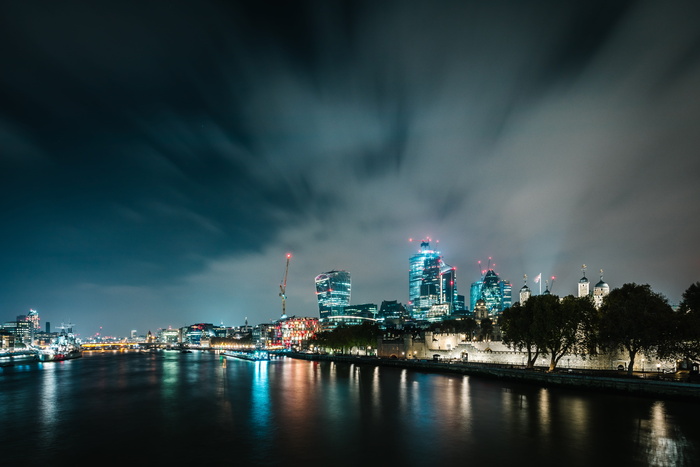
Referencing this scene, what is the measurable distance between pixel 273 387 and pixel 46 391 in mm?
33776

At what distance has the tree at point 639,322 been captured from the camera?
49688 mm

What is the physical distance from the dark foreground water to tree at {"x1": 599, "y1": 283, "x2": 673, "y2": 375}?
8.20 m

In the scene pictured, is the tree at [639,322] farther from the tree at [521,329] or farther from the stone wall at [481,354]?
the tree at [521,329]

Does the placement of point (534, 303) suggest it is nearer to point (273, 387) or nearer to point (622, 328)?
point (622, 328)

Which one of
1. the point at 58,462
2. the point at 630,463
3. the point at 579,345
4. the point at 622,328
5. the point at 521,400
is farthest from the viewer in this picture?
the point at 579,345

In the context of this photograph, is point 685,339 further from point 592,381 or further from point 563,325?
point 563,325

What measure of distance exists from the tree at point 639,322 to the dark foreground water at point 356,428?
323 inches

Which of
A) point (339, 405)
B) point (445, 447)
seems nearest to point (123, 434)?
point (339, 405)

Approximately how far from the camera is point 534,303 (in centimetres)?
6569

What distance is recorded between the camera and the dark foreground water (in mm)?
29047

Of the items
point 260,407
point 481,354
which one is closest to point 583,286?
point 481,354

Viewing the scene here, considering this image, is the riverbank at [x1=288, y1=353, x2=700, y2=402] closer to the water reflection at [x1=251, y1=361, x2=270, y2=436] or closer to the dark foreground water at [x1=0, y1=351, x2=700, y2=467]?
the dark foreground water at [x1=0, y1=351, x2=700, y2=467]

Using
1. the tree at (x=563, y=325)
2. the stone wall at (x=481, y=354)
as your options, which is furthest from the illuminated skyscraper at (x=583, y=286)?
the tree at (x=563, y=325)

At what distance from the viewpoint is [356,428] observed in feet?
123
